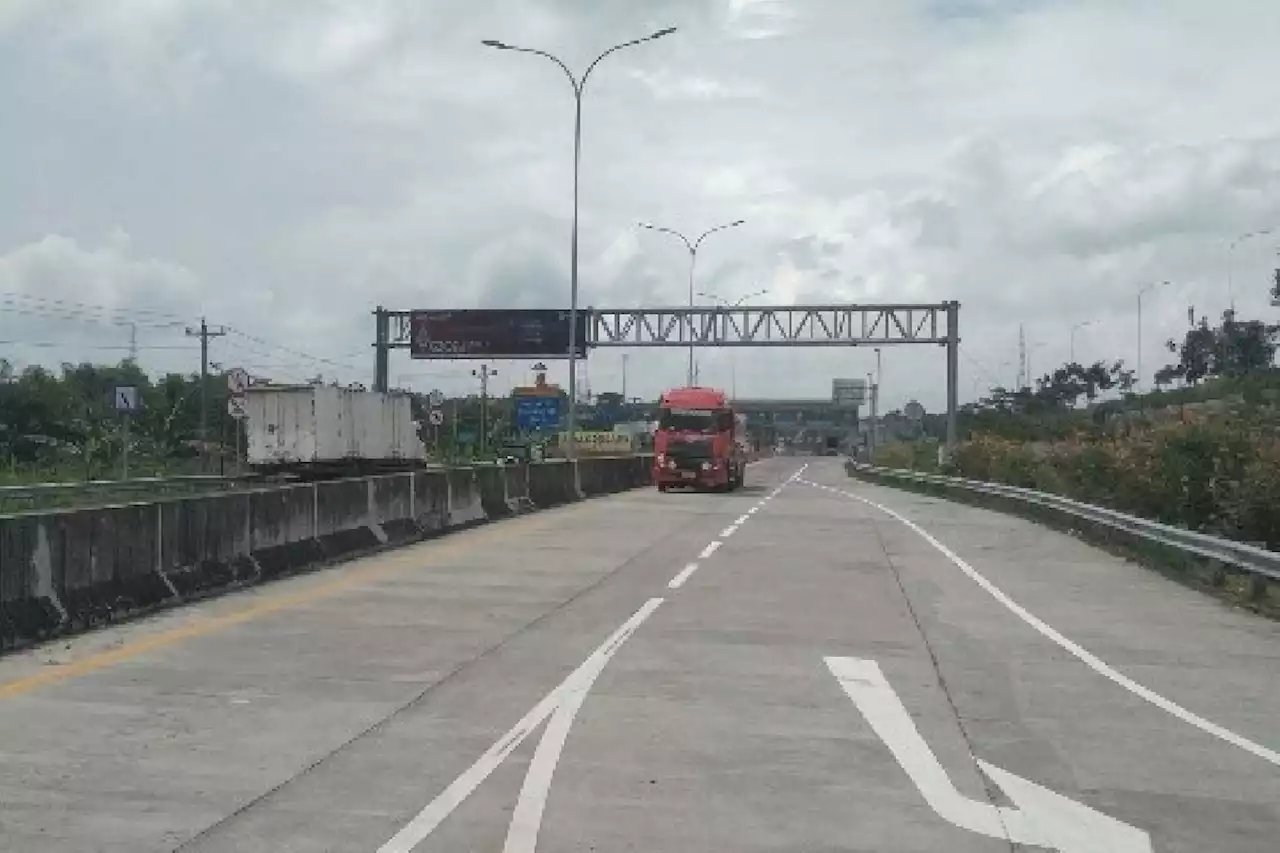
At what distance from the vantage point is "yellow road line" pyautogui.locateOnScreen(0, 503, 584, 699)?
1006cm

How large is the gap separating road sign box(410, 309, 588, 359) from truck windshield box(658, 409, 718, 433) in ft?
72.5

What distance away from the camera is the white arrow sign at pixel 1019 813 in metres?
6.34

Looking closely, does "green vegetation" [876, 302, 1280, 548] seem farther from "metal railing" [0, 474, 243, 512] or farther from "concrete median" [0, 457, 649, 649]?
"metal railing" [0, 474, 243, 512]

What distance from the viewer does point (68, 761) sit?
749 cm

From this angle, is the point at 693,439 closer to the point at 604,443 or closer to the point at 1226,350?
the point at 604,443

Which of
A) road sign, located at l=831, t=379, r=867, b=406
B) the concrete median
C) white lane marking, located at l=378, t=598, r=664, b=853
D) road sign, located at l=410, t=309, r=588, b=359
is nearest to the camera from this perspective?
white lane marking, located at l=378, t=598, r=664, b=853

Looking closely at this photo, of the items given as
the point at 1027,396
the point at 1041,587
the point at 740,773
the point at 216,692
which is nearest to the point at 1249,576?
the point at 1041,587

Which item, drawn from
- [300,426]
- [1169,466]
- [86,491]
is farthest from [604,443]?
[1169,466]

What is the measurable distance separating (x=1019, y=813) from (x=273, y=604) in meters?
9.65

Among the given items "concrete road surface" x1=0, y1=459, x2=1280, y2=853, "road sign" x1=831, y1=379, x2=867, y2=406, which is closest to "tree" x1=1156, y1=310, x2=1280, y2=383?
"road sign" x1=831, y1=379, x2=867, y2=406

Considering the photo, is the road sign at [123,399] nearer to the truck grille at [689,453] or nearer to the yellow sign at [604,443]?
the truck grille at [689,453]

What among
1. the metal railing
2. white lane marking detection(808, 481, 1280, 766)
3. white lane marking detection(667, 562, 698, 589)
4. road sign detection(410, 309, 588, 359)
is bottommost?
white lane marking detection(808, 481, 1280, 766)

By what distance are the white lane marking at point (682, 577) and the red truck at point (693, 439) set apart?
24961mm

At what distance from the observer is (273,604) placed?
14.5m
